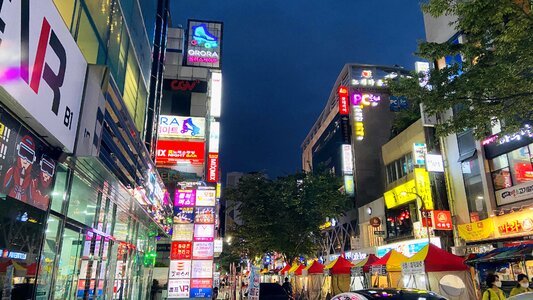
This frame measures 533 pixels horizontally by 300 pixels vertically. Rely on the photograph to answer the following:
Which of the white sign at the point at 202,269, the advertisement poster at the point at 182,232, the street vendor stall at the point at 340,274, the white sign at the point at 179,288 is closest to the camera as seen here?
the white sign at the point at 179,288

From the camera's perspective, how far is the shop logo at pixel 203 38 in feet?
135

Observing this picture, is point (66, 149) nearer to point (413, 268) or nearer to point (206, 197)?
point (206, 197)

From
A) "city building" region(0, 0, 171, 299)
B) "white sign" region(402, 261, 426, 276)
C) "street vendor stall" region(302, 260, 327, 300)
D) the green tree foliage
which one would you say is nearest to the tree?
"white sign" region(402, 261, 426, 276)

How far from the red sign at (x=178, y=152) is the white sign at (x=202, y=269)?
61.8ft

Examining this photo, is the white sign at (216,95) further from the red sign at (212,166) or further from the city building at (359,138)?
the city building at (359,138)

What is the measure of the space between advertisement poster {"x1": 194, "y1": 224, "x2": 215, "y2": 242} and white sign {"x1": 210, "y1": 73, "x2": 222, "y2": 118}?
19768mm

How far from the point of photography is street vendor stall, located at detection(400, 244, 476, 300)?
11.7 m

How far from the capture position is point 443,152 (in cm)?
2375

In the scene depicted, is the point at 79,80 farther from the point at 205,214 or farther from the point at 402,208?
the point at 402,208

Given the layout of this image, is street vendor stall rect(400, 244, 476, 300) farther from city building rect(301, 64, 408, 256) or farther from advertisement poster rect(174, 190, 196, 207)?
city building rect(301, 64, 408, 256)

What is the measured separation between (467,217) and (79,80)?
2096 cm

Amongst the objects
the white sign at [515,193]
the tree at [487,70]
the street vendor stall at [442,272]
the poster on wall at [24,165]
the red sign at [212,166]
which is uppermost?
the red sign at [212,166]

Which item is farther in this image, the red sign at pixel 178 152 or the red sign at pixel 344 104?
the red sign at pixel 344 104

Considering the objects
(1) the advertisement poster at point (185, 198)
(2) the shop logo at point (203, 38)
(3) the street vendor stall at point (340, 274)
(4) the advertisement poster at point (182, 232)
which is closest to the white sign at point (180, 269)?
(4) the advertisement poster at point (182, 232)
